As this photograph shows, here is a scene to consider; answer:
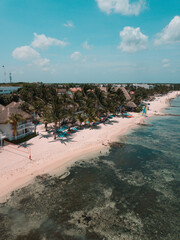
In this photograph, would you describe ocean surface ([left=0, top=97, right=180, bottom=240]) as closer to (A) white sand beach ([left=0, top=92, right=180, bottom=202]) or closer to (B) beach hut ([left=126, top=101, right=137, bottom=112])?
(A) white sand beach ([left=0, top=92, right=180, bottom=202])

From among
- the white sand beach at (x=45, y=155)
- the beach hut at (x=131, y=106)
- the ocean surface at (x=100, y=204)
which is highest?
the beach hut at (x=131, y=106)

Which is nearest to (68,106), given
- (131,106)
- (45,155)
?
(45,155)

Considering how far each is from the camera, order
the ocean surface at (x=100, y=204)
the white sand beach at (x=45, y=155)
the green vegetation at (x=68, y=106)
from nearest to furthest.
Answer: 1. the ocean surface at (x=100, y=204)
2. the white sand beach at (x=45, y=155)
3. the green vegetation at (x=68, y=106)

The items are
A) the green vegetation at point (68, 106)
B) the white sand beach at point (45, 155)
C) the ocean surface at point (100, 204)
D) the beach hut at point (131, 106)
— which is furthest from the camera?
the beach hut at point (131, 106)

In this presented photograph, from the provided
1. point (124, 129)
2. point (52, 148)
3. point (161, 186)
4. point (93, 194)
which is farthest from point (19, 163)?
point (124, 129)

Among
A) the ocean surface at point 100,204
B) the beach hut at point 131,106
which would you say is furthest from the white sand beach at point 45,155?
the beach hut at point 131,106

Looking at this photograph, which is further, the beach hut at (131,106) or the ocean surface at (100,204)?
the beach hut at (131,106)

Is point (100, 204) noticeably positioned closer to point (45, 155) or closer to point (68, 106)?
point (45, 155)

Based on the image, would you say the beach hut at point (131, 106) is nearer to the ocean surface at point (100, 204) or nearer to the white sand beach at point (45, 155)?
the white sand beach at point (45, 155)
